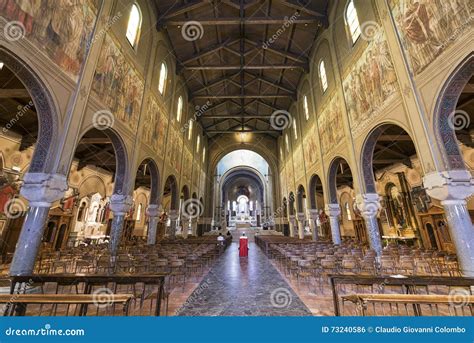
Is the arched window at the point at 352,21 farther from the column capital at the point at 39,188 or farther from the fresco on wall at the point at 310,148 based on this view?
the column capital at the point at 39,188

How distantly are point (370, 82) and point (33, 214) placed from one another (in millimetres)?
12028

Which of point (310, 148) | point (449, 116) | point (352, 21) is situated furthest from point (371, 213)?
point (352, 21)

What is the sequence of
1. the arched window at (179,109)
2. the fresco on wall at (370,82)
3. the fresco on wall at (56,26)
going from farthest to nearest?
the arched window at (179,109), the fresco on wall at (370,82), the fresco on wall at (56,26)

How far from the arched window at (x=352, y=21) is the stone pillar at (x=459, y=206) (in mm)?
7651

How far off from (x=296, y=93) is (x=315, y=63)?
4755 millimetres

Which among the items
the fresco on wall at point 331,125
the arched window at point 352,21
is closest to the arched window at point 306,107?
the fresco on wall at point 331,125

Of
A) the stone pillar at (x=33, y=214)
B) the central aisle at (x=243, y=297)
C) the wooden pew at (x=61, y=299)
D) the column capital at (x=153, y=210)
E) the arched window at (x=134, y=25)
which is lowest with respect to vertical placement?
the central aisle at (x=243, y=297)

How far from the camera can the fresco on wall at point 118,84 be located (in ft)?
25.1

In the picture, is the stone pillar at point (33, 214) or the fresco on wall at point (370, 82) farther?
the fresco on wall at point (370, 82)

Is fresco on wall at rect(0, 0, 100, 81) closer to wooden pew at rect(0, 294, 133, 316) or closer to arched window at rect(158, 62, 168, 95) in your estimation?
wooden pew at rect(0, 294, 133, 316)

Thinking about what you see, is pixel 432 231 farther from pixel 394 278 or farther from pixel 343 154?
pixel 394 278

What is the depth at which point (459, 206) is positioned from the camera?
17.6 ft

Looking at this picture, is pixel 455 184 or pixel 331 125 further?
pixel 331 125

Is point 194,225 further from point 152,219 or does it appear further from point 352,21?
point 352,21
